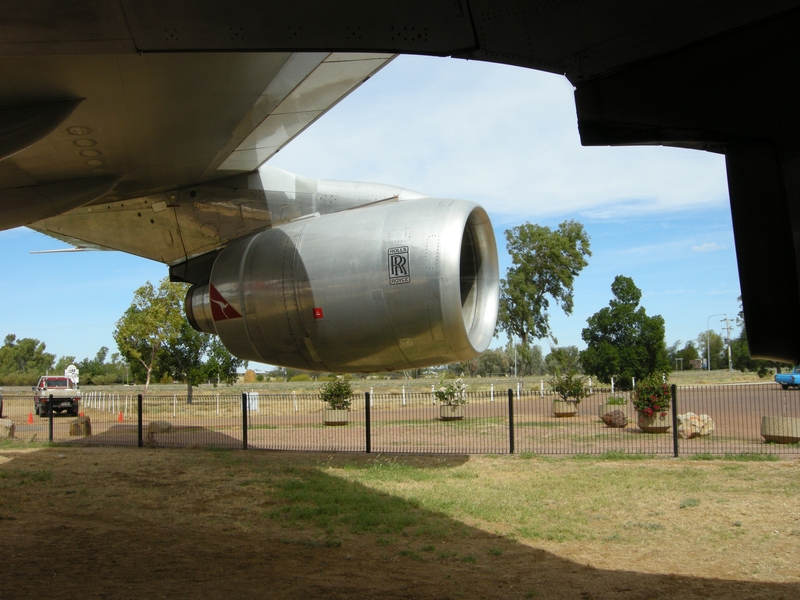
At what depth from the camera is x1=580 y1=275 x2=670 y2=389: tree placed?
109ft

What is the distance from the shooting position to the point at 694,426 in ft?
43.5

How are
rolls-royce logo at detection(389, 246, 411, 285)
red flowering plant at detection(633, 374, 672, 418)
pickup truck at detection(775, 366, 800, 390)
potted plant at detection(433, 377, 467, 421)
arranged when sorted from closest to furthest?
rolls-royce logo at detection(389, 246, 411, 285), red flowering plant at detection(633, 374, 672, 418), potted plant at detection(433, 377, 467, 421), pickup truck at detection(775, 366, 800, 390)

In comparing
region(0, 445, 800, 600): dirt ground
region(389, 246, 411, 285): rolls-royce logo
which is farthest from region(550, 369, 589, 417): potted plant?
region(389, 246, 411, 285): rolls-royce logo

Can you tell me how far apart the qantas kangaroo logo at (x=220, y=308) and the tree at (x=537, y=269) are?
29959 millimetres

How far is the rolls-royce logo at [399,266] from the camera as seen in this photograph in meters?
5.00

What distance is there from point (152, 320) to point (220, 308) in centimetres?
2243

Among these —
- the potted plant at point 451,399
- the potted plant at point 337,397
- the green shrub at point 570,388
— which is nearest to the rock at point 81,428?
the potted plant at point 337,397

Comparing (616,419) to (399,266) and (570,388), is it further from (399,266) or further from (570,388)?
(399,266)

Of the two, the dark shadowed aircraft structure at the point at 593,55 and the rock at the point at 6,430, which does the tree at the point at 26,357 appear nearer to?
the rock at the point at 6,430

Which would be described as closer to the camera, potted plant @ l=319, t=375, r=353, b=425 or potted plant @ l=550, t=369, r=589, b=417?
potted plant @ l=319, t=375, r=353, b=425

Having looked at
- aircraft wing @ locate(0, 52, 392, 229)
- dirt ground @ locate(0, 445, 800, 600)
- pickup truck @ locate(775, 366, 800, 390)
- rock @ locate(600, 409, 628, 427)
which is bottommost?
dirt ground @ locate(0, 445, 800, 600)

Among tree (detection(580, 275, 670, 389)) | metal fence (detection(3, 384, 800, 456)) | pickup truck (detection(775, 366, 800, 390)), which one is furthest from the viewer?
tree (detection(580, 275, 670, 389))

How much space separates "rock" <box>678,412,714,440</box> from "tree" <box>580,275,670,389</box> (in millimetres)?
19639

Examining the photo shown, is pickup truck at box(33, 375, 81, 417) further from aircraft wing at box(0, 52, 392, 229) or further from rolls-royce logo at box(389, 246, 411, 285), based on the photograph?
rolls-royce logo at box(389, 246, 411, 285)
